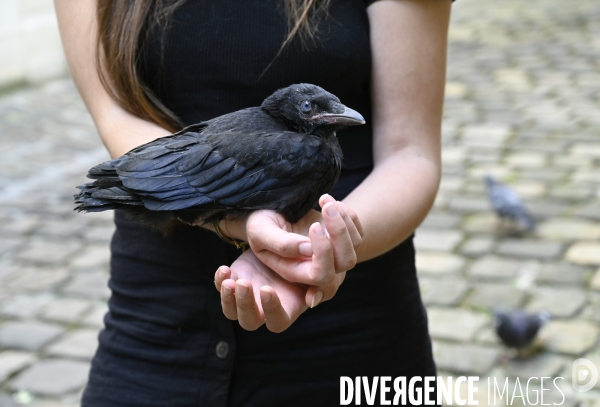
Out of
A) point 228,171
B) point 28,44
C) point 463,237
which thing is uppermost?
point 28,44

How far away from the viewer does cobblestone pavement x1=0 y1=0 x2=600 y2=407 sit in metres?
4.54

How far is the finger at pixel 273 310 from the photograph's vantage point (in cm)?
172

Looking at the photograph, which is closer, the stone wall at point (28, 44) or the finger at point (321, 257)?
the finger at point (321, 257)

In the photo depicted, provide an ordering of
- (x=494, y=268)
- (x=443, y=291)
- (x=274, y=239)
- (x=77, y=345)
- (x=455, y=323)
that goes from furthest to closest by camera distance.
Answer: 1. (x=494, y=268)
2. (x=443, y=291)
3. (x=455, y=323)
4. (x=77, y=345)
5. (x=274, y=239)

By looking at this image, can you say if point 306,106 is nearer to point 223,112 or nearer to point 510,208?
point 223,112

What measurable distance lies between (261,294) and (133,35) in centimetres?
93

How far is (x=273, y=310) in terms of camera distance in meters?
1.75

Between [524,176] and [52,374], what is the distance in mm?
4320

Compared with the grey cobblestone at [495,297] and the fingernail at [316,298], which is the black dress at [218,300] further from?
the grey cobblestone at [495,297]

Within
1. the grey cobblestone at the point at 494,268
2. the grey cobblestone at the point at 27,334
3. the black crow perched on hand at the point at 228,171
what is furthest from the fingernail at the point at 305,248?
the grey cobblestone at the point at 494,268

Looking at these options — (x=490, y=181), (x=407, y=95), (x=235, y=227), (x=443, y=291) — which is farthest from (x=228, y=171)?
(x=490, y=181)

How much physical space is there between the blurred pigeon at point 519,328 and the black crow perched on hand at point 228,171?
260cm

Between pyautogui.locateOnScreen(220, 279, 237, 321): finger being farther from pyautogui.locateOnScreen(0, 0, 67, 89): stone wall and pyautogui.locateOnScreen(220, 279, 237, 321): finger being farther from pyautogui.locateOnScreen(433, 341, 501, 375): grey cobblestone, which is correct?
pyautogui.locateOnScreen(0, 0, 67, 89): stone wall

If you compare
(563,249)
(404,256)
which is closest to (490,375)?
(563,249)
